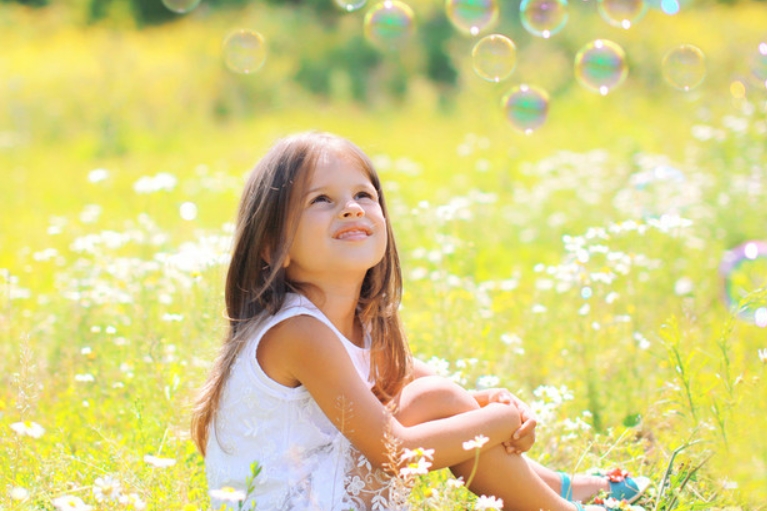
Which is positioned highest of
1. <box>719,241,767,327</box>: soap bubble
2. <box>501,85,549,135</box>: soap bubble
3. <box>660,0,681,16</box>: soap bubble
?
<box>660,0,681,16</box>: soap bubble

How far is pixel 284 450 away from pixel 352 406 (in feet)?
0.63

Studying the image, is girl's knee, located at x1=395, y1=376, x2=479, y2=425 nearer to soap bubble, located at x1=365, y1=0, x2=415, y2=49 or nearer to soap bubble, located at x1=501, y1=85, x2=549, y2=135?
soap bubble, located at x1=501, y1=85, x2=549, y2=135

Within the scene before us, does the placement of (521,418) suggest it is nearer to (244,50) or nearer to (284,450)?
(284,450)

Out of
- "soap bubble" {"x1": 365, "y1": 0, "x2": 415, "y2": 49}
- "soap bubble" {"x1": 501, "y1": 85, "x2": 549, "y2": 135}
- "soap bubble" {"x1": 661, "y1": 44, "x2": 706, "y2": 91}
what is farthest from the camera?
"soap bubble" {"x1": 365, "y1": 0, "x2": 415, "y2": 49}

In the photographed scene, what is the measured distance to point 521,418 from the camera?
2123 mm

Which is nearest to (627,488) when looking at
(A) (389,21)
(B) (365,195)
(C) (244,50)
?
(B) (365,195)

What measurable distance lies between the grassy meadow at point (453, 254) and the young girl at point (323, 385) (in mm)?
122

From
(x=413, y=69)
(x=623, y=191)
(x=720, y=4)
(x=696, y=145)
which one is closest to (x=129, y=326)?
(x=623, y=191)

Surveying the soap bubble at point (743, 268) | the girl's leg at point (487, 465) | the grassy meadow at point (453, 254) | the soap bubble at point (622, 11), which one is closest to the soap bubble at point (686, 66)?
the soap bubble at point (622, 11)

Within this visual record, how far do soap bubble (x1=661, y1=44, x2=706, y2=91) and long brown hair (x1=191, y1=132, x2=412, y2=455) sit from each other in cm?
262

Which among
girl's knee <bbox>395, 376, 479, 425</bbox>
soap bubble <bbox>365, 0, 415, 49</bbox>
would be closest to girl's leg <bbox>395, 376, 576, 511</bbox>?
girl's knee <bbox>395, 376, 479, 425</bbox>

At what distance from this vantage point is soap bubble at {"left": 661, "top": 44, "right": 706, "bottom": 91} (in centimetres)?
437

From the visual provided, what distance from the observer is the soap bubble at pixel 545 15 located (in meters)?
4.34

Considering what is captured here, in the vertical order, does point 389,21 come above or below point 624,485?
above
